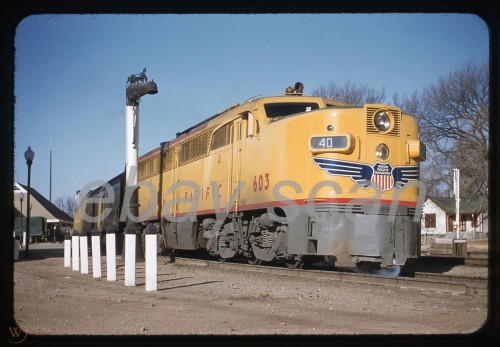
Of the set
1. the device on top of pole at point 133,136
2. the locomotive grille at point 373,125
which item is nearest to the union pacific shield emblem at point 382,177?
the locomotive grille at point 373,125

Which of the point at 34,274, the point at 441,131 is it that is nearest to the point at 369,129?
the point at 34,274

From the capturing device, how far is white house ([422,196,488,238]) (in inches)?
1230

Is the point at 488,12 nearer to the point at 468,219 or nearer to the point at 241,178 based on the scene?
the point at 241,178

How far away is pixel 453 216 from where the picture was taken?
3912 cm

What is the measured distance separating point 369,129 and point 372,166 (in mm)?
Result: 763

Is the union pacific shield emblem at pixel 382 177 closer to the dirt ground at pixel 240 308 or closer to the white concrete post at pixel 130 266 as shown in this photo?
the dirt ground at pixel 240 308

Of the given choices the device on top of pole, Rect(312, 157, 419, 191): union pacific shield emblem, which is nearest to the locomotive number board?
Rect(312, 157, 419, 191): union pacific shield emblem

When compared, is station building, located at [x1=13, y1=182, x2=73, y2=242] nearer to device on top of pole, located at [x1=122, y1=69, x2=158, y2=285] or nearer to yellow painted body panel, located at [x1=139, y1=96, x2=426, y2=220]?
device on top of pole, located at [x1=122, y1=69, x2=158, y2=285]

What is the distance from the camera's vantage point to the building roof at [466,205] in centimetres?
2943

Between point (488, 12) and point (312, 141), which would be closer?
point (488, 12)

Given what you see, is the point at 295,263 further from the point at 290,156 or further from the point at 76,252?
the point at 76,252

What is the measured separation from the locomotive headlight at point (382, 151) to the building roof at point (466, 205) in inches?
654

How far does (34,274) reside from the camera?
13508 millimetres
